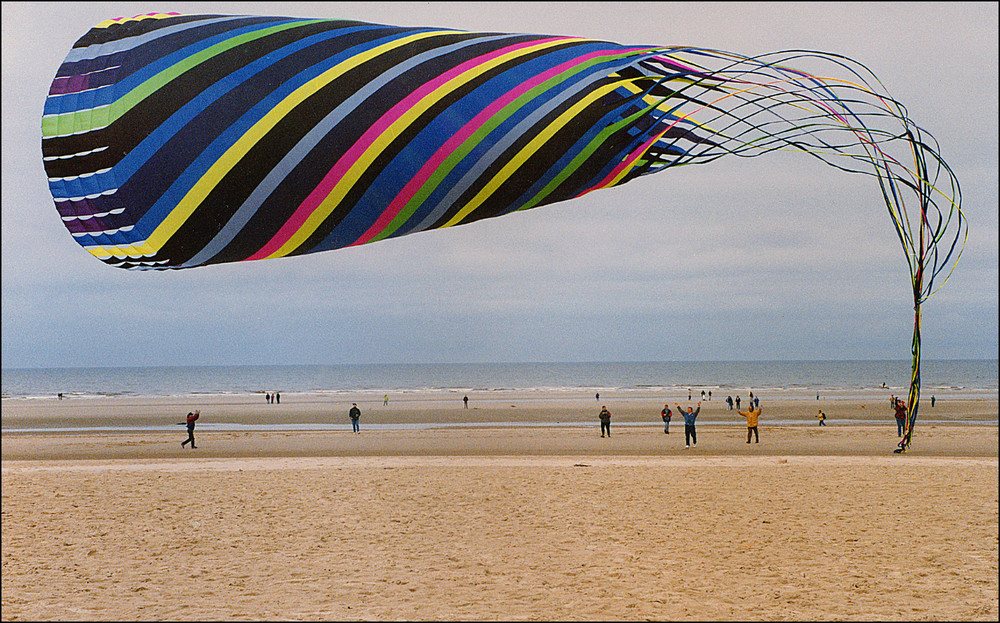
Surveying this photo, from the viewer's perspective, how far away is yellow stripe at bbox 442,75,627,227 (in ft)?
3.15

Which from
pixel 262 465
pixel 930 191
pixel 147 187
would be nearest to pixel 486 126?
pixel 147 187

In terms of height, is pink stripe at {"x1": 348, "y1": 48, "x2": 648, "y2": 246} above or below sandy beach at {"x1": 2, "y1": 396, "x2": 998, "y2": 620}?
above

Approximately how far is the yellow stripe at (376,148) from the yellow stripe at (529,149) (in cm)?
10

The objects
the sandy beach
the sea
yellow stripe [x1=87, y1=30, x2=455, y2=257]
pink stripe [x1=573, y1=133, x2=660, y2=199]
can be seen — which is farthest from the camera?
the sea

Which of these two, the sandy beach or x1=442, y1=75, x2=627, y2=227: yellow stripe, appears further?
the sandy beach

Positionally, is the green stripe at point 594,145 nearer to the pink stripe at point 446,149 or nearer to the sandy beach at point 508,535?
the pink stripe at point 446,149

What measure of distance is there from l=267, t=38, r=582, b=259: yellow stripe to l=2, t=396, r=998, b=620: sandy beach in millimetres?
6088

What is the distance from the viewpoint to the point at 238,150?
0.91 m

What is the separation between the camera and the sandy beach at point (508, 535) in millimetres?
6941

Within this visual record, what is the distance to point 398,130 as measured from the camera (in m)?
0.93

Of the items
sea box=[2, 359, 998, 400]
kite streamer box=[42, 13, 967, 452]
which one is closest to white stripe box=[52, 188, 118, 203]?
kite streamer box=[42, 13, 967, 452]

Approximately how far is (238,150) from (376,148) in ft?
0.51

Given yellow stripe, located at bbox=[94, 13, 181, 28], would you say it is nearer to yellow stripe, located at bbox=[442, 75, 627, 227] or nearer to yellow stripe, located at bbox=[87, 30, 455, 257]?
yellow stripe, located at bbox=[87, 30, 455, 257]

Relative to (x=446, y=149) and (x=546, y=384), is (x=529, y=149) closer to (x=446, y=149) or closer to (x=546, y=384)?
(x=446, y=149)
